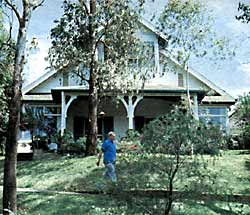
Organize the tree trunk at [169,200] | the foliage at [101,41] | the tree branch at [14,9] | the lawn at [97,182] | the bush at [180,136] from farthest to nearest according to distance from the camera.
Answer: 1. the foliage at [101,41]
2. the tree branch at [14,9]
3. the lawn at [97,182]
4. the tree trunk at [169,200]
5. the bush at [180,136]

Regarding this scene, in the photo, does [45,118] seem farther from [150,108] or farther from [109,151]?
[109,151]

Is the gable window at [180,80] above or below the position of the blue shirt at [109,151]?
above

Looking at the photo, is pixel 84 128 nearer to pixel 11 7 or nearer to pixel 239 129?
pixel 239 129

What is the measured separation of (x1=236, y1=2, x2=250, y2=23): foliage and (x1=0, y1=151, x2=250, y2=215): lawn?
14.3 ft

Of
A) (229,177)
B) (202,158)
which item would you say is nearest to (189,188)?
(202,158)

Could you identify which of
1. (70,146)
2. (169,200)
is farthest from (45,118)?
(169,200)

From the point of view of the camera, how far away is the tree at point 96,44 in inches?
781

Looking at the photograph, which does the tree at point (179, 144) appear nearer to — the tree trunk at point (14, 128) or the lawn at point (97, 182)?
the lawn at point (97, 182)

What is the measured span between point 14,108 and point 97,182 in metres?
4.85

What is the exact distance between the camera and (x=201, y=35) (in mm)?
22953

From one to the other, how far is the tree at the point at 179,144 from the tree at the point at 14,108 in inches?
130

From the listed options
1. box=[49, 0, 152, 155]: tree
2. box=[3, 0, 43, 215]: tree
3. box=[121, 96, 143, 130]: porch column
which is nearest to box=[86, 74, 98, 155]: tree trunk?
box=[49, 0, 152, 155]: tree

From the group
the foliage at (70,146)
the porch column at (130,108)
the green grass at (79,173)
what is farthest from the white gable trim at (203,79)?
the foliage at (70,146)

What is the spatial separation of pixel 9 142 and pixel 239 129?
1825cm
